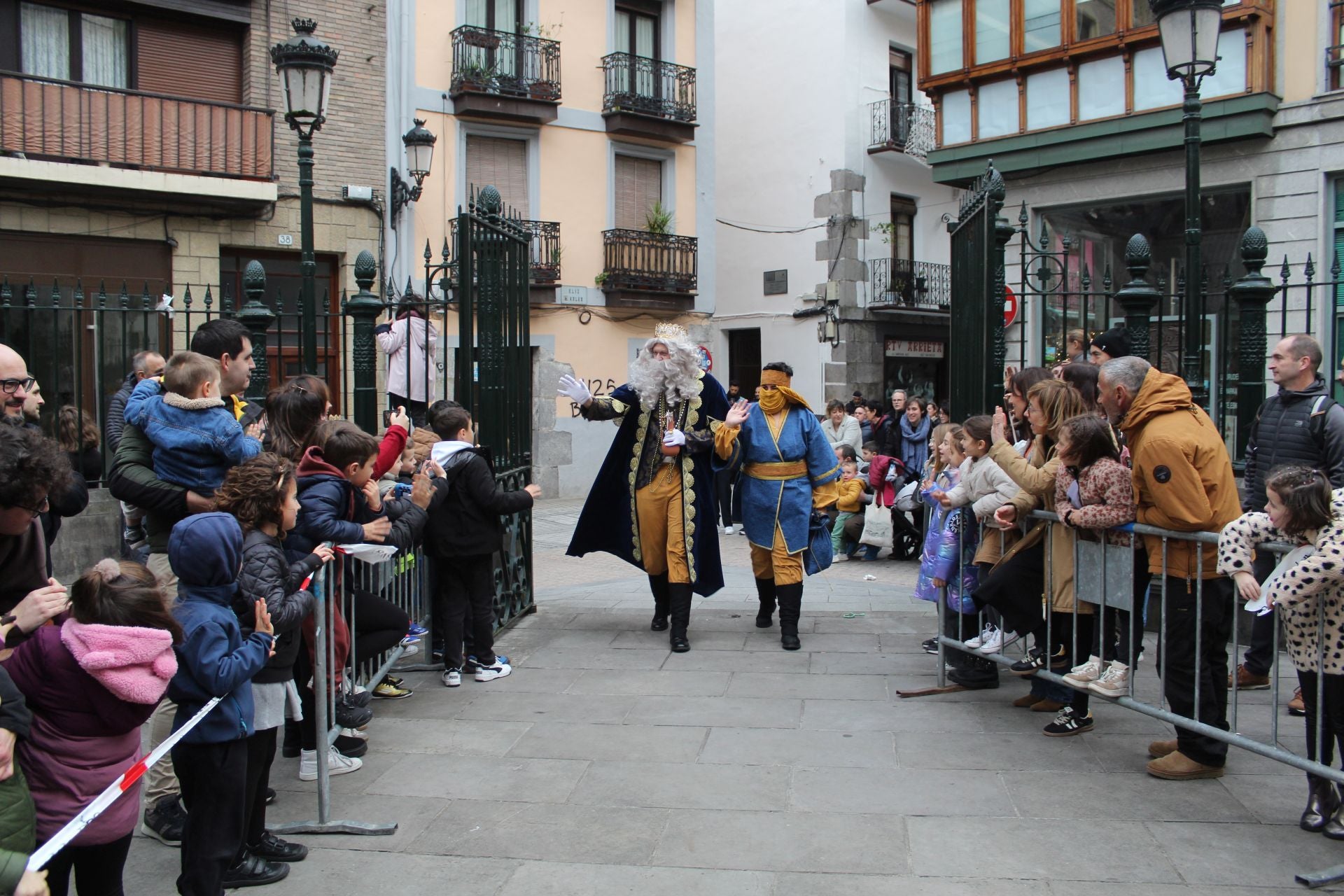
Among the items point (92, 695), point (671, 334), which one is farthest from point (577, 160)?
point (92, 695)

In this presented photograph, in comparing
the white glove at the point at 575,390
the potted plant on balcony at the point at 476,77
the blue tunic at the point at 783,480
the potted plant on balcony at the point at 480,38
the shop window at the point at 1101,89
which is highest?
the potted plant on balcony at the point at 480,38

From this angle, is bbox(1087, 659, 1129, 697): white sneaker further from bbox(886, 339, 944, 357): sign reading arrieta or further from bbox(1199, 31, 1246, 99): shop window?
bbox(886, 339, 944, 357): sign reading arrieta

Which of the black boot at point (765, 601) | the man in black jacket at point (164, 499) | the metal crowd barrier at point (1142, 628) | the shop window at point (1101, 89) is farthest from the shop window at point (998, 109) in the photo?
the man in black jacket at point (164, 499)

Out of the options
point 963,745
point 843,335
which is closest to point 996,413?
point 963,745

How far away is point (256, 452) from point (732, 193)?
815 inches

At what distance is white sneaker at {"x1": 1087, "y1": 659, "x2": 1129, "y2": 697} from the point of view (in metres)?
4.74

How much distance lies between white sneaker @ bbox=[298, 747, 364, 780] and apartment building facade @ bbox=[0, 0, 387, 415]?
881cm

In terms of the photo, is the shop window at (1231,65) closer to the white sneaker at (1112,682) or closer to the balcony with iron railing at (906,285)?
the balcony with iron railing at (906,285)

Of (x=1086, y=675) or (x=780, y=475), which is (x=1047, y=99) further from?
(x=1086, y=675)

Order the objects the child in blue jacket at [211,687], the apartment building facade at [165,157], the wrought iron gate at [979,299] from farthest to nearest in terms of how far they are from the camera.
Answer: the apartment building facade at [165,157], the wrought iron gate at [979,299], the child in blue jacket at [211,687]

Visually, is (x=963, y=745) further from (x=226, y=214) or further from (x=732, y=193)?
(x=732, y=193)

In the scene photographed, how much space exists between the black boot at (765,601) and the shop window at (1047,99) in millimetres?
10431

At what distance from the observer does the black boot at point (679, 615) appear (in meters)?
6.85

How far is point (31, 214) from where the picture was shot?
537 inches
